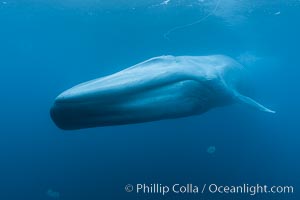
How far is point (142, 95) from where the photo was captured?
600 cm

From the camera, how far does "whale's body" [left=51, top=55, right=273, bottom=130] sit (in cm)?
553

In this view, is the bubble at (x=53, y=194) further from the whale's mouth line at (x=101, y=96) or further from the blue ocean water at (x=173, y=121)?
the whale's mouth line at (x=101, y=96)

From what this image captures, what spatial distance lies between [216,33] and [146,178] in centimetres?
698

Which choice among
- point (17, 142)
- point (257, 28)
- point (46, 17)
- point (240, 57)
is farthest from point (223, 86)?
point (17, 142)

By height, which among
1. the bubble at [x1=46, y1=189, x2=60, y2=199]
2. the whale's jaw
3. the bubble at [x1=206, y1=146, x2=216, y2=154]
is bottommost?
the bubble at [x1=46, y1=189, x2=60, y2=199]

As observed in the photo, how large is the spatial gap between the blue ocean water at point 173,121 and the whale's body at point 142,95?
680cm

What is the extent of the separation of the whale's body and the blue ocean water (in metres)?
6.80

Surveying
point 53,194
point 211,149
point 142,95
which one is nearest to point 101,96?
point 142,95

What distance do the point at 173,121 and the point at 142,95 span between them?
11595 millimetres

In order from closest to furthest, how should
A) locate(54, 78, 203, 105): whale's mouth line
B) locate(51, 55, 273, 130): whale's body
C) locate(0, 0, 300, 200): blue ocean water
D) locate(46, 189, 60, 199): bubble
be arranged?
locate(54, 78, 203, 105): whale's mouth line → locate(51, 55, 273, 130): whale's body → locate(0, 0, 300, 200): blue ocean water → locate(46, 189, 60, 199): bubble

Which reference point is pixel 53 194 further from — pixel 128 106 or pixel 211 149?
pixel 128 106

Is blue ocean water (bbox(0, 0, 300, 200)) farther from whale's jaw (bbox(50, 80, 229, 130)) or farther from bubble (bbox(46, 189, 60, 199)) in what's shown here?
whale's jaw (bbox(50, 80, 229, 130))

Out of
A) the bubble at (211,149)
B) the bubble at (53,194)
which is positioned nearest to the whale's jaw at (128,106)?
the bubble at (211,149)

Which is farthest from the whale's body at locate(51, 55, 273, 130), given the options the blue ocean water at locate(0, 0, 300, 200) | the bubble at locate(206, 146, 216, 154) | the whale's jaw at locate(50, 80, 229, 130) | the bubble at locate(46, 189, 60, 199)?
the bubble at locate(46, 189, 60, 199)
